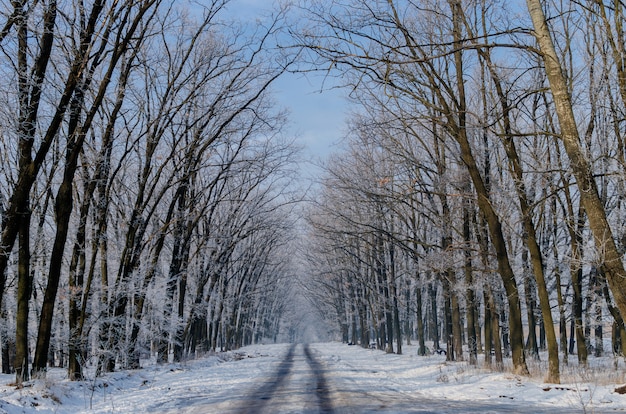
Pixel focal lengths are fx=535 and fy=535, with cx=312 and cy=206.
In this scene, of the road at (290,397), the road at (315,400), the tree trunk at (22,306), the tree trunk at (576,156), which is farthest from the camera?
the tree trunk at (22,306)

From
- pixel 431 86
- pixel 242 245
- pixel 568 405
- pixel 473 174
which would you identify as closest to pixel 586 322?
pixel 473 174

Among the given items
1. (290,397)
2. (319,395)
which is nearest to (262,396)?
(290,397)

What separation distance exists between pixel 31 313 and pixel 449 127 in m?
19.1

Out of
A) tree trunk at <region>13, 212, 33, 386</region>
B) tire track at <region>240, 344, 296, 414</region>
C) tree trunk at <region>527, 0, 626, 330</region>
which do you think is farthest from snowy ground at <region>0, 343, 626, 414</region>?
tree trunk at <region>527, 0, 626, 330</region>

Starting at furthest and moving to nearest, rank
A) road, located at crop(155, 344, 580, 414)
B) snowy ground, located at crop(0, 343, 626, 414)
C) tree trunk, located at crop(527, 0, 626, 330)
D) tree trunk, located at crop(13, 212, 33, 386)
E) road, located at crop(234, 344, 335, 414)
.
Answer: tree trunk, located at crop(13, 212, 33, 386) < road, located at crop(234, 344, 335, 414) < snowy ground, located at crop(0, 343, 626, 414) < road, located at crop(155, 344, 580, 414) < tree trunk, located at crop(527, 0, 626, 330)

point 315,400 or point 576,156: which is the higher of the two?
point 576,156

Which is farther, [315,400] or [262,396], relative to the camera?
[262,396]

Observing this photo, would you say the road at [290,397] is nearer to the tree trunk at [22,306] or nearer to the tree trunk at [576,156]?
the tree trunk at [576,156]

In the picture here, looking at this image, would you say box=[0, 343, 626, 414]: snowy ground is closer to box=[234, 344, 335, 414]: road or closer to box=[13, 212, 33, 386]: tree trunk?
box=[234, 344, 335, 414]: road

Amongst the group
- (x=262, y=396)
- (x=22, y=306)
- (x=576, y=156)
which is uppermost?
(x=576, y=156)

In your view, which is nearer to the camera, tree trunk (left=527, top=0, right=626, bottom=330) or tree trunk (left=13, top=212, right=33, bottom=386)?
tree trunk (left=527, top=0, right=626, bottom=330)

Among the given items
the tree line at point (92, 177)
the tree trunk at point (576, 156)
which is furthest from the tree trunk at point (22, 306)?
the tree trunk at point (576, 156)

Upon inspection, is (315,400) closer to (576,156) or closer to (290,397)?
(290,397)

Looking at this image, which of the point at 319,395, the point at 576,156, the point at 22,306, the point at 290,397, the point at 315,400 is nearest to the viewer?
the point at 576,156
